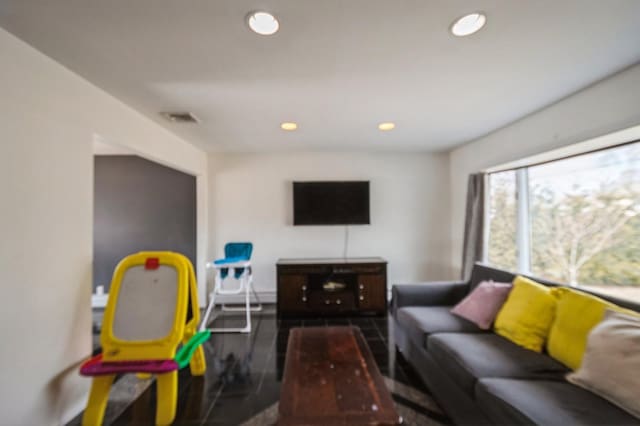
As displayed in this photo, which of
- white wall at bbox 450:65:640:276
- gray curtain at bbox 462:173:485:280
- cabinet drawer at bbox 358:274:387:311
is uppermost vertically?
white wall at bbox 450:65:640:276

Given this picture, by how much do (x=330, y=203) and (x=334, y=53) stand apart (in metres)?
2.61

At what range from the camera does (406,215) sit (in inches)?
169

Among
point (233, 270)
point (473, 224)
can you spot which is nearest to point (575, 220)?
point (473, 224)

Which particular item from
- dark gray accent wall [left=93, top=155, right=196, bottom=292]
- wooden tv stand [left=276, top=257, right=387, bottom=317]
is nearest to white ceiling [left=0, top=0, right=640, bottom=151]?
dark gray accent wall [left=93, top=155, right=196, bottom=292]

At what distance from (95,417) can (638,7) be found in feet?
12.4

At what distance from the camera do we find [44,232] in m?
1.64

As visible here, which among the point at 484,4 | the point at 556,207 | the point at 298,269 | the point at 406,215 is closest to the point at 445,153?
the point at 406,215

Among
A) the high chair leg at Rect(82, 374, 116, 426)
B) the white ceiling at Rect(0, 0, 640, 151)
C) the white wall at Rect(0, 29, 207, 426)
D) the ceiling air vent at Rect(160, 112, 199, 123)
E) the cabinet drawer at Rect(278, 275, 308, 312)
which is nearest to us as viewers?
the white ceiling at Rect(0, 0, 640, 151)

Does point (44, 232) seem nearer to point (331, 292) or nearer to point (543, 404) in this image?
point (543, 404)

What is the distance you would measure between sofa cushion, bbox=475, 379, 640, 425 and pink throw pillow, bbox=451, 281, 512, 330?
67 cm

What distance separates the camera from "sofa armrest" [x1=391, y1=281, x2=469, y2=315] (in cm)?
267

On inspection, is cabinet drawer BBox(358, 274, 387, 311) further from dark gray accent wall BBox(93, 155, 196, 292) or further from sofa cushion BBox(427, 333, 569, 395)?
dark gray accent wall BBox(93, 155, 196, 292)

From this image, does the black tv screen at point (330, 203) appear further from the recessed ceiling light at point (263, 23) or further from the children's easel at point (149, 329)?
the recessed ceiling light at point (263, 23)

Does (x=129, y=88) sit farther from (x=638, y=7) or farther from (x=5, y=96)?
(x=638, y=7)
